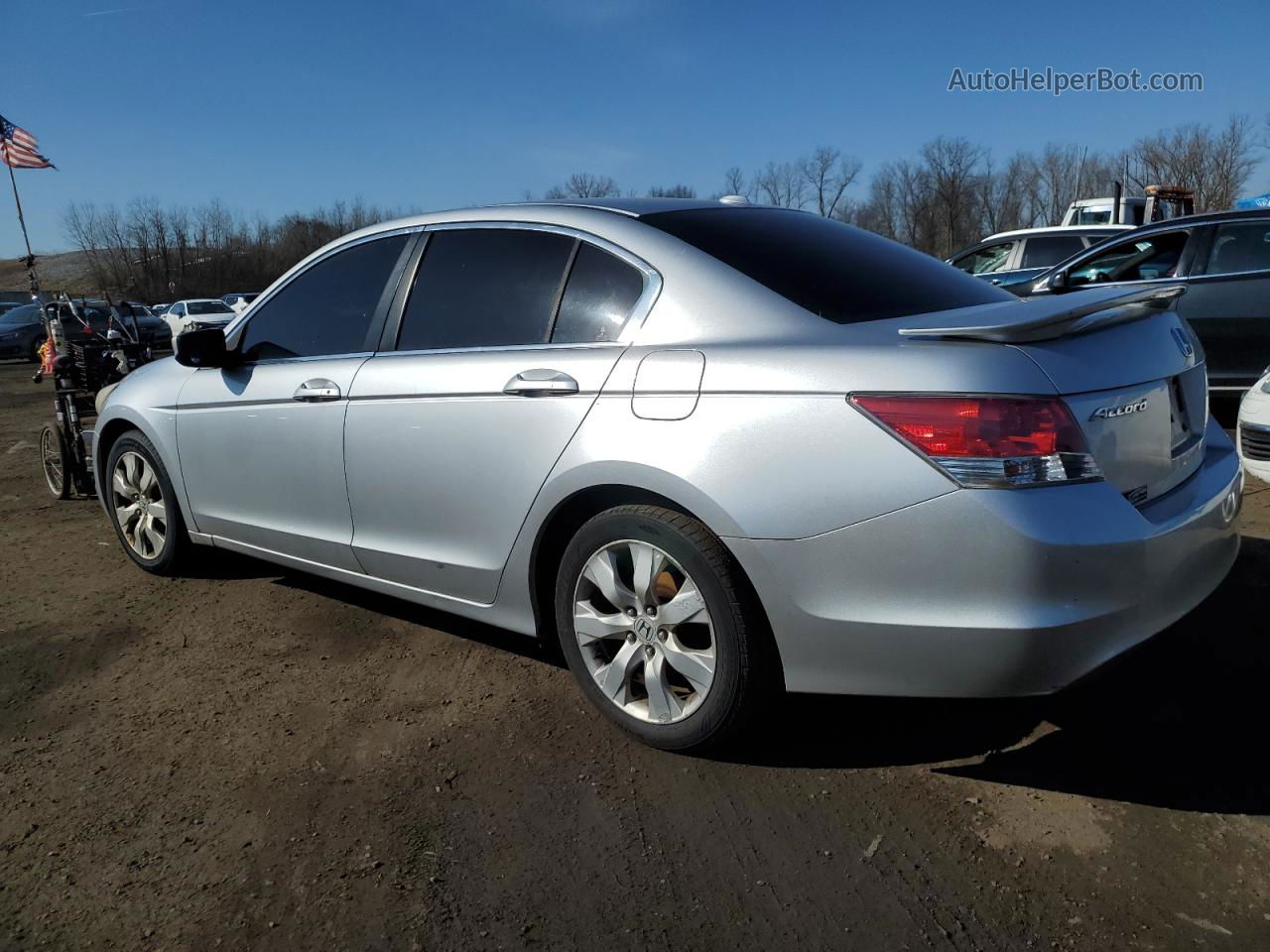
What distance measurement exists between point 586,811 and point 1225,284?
22.4 feet

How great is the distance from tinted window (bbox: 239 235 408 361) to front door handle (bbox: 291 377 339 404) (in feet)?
0.50

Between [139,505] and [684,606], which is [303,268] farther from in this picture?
[684,606]

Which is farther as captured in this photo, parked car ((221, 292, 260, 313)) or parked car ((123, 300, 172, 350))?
parked car ((123, 300, 172, 350))

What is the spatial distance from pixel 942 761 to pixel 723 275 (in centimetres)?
155

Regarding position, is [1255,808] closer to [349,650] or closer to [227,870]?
[227,870]

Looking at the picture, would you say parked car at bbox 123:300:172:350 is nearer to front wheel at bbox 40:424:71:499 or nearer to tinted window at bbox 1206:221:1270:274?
front wheel at bbox 40:424:71:499

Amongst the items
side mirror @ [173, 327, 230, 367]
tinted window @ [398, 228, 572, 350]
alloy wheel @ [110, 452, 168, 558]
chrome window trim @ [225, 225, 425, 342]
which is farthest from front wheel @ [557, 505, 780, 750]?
alloy wheel @ [110, 452, 168, 558]

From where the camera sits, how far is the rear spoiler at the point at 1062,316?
2.25 metres

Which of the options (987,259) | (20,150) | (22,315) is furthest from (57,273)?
(987,259)

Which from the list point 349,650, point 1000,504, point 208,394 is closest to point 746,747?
point 1000,504

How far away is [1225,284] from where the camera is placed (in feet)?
23.3

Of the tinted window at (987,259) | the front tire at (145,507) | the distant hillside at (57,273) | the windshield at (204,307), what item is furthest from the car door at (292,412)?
the distant hillside at (57,273)

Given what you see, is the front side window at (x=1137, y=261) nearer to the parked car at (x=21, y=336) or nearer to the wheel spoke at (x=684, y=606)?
the wheel spoke at (x=684, y=606)

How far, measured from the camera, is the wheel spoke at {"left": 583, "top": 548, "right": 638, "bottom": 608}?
279 cm
